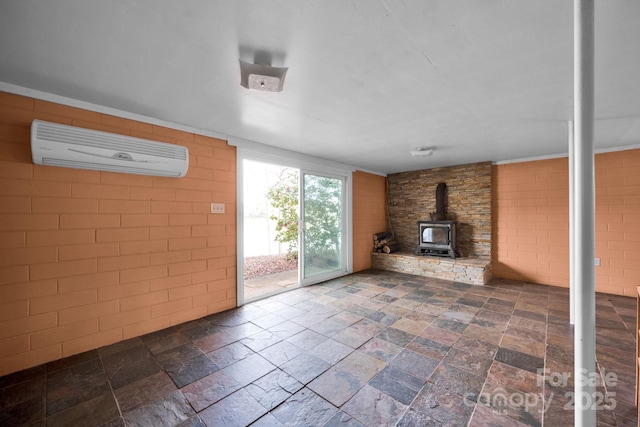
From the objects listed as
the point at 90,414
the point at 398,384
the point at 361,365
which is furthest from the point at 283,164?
the point at 90,414

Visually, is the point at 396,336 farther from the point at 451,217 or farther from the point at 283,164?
the point at 451,217

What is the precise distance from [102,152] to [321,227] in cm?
325

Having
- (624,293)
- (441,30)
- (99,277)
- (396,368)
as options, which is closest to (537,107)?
(441,30)

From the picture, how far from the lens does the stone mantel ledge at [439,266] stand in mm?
4383

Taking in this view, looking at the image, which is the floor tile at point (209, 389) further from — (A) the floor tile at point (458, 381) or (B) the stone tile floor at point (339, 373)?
(A) the floor tile at point (458, 381)

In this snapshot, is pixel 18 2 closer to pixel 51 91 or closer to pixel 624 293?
pixel 51 91

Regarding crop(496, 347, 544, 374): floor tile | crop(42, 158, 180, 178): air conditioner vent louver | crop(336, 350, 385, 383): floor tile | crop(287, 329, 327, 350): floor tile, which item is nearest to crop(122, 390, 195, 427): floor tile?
crop(287, 329, 327, 350): floor tile

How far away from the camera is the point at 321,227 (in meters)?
4.69

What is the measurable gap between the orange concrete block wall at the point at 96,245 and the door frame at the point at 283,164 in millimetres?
216

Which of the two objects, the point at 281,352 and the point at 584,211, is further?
the point at 281,352

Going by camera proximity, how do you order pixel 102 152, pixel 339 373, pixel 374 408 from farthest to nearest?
pixel 102 152 → pixel 339 373 → pixel 374 408

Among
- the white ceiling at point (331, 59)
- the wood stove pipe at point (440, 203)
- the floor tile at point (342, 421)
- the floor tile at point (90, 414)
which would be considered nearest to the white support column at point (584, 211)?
the white ceiling at point (331, 59)

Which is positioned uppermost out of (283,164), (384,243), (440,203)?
(283,164)

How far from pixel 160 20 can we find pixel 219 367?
239 centimetres
